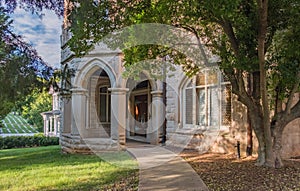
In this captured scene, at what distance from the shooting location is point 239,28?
5.88m

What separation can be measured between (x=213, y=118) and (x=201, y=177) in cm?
421

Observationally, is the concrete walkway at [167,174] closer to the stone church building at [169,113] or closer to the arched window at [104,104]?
the stone church building at [169,113]

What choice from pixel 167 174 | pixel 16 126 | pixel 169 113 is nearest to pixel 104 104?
pixel 169 113

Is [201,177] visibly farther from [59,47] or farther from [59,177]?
[59,47]

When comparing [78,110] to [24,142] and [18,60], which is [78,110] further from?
[24,142]

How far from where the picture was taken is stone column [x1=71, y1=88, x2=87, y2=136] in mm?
11602

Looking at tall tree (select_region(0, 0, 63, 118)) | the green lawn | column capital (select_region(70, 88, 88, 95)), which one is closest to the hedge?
column capital (select_region(70, 88, 88, 95))

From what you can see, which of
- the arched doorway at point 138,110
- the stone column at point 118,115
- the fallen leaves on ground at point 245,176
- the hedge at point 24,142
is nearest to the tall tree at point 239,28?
the fallen leaves on ground at point 245,176

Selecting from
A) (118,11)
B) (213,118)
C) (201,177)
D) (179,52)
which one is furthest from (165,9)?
(213,118)

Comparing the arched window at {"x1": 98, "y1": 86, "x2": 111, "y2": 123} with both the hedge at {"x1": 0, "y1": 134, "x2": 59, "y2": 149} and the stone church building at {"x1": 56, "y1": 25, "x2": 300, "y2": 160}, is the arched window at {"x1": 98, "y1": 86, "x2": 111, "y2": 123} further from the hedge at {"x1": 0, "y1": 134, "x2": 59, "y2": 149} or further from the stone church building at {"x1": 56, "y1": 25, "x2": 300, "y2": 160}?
the hedge at {"x1": 0, "y1": 134, "x2": 59, "y2": 149}

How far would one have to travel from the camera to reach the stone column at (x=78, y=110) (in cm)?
1160

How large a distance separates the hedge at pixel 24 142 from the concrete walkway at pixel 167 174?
12.4 m

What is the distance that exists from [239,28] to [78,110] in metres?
7.60

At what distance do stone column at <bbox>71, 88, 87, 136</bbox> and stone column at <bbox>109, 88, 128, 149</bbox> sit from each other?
139 cm
